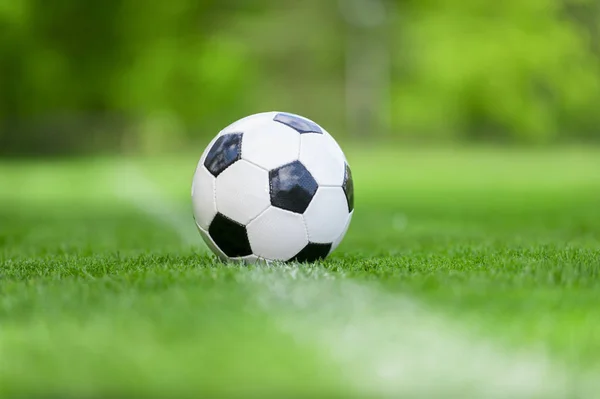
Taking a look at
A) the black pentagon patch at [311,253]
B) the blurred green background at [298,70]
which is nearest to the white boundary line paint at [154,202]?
the black pentagon patch at [311,253]

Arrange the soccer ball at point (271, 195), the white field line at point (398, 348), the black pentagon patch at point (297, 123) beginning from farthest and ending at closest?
the black pentagon patch at point (297, 123) < the soccer ball at point (271, 195) < the white field line at point (398, 348)

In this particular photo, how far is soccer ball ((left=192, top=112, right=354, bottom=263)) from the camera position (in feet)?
12.7

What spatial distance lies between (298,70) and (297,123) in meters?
38.7

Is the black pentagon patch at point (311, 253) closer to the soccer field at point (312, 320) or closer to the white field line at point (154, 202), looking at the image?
the soccer field at point (312, 320)

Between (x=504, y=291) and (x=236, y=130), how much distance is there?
1.65m

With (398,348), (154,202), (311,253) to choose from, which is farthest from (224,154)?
(154,202)

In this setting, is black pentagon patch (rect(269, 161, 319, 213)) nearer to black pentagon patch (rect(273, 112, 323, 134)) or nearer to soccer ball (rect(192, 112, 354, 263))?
soccer ball (rect(192, 112, 354, 263))

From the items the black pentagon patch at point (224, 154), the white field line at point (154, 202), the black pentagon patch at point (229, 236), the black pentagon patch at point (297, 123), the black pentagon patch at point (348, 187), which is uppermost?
the black pentagon patch at point (297, 123)

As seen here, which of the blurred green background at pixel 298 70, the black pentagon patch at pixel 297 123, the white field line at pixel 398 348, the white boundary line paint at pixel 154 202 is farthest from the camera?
the blurred green background at pixel 298 70

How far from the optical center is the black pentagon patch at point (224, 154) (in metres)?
3.97

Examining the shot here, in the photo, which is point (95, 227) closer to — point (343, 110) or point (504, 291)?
point (504, 291)

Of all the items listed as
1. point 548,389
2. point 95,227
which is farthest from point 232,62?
point 548,389

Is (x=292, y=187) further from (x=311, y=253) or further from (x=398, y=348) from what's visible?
(x=398, y=348)

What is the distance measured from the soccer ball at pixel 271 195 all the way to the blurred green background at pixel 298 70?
21276 mm
